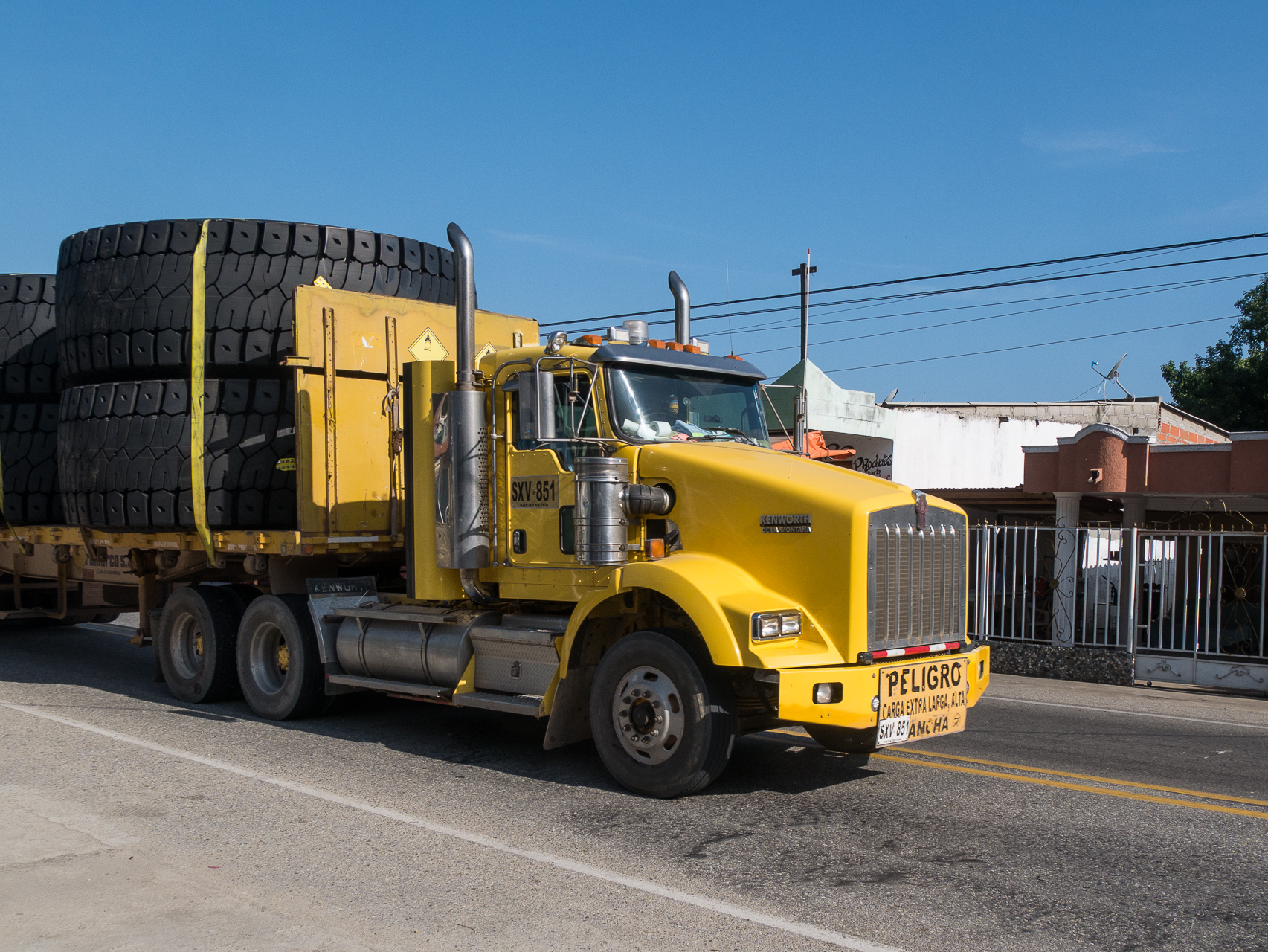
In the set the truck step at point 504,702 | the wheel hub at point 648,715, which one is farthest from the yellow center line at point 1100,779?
the truck step at point 504,702

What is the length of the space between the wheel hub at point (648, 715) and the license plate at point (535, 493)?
1497mm

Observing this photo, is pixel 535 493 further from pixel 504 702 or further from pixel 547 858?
pixel 547 858

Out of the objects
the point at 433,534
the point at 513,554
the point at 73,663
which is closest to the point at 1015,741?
the point at 513,554

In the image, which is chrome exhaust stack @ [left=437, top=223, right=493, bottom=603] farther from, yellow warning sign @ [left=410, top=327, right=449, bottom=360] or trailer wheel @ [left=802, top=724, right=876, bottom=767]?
trailer wheel @ [left=802, top=724, right=876, bottom=767]

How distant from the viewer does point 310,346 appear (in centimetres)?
950

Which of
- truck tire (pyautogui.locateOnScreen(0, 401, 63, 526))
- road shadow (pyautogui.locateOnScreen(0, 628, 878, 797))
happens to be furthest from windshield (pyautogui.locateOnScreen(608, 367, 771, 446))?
truck tire (pyautogui.locateOnScreen(0, 401, 63, 526))

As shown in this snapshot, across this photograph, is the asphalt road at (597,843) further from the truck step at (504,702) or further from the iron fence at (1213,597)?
the iron fence at (1213,597)

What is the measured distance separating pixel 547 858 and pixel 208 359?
6187mm

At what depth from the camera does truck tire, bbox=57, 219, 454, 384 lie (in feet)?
32.7

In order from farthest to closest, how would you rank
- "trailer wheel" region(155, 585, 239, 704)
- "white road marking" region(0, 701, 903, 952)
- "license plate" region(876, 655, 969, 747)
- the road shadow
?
"trailer wheel" region(155, 585, 239, 704)
the road shadow
"license plate" region(876, 655, 969, 747)
"white road marking" region(0, 701, 903, 952)

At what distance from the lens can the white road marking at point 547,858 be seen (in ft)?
15.1

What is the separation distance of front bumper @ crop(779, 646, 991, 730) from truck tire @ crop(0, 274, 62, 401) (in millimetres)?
10191

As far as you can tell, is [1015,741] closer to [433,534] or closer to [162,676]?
[433,534]

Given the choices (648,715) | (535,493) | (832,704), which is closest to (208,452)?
(535,493)
